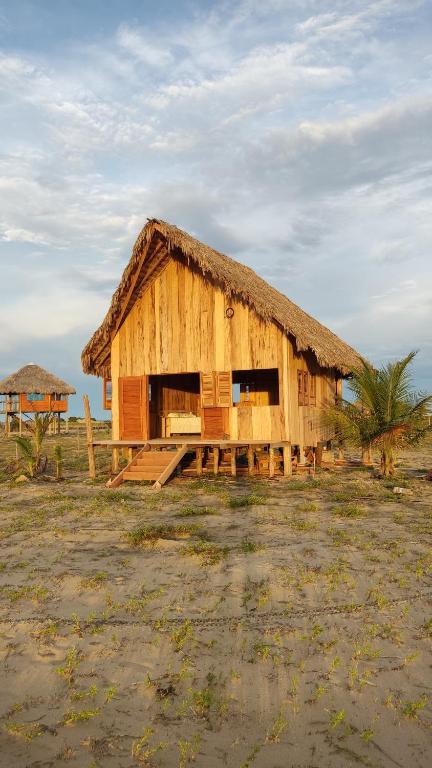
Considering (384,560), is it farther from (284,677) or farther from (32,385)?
(32,385)

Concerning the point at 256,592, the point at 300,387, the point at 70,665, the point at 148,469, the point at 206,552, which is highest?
the point at 300,387

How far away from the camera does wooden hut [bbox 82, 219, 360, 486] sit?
13.9 meters

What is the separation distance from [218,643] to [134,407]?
37.1 feet

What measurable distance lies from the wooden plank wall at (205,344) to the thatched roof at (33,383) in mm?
20152

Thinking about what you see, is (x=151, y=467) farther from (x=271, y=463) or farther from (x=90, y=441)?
(x=271, y=463)

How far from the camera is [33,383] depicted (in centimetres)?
3441

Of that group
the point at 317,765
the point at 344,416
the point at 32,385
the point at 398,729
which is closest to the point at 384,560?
the point at 398,729

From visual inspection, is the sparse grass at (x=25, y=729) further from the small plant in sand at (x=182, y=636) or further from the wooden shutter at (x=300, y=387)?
the wooden shutter at (x=300, y=387)

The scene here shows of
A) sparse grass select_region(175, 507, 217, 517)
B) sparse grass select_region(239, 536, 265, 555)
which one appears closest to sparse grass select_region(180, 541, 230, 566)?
sparse grass select_region(239, 536, 265, 555)

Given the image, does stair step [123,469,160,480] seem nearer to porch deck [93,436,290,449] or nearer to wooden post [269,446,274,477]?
porch deck [93,436,290,449]

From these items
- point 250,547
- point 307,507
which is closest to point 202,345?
point 307,507

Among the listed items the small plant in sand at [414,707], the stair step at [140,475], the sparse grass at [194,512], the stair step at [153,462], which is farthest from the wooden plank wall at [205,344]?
the small plant in sand at [414,707]

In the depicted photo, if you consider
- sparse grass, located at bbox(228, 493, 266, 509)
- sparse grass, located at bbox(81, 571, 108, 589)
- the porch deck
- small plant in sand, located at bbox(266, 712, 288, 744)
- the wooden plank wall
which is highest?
the wooden plank wall

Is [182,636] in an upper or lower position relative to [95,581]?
lower
